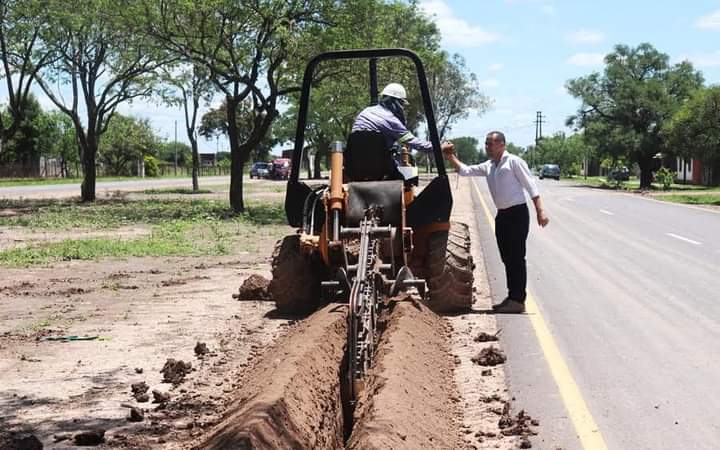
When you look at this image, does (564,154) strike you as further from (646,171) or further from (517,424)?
(517,424)

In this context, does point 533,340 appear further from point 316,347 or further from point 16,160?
point 16,160

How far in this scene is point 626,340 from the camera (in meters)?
8.85

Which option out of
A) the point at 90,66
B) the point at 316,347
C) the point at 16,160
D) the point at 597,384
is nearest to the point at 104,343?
the point at 316,347

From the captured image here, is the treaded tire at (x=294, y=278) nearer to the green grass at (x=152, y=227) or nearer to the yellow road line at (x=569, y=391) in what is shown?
the yellow road line at (x=569, y=391)

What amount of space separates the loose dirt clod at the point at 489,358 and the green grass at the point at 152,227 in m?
10.1

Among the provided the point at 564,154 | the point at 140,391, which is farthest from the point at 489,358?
the point at 564,154

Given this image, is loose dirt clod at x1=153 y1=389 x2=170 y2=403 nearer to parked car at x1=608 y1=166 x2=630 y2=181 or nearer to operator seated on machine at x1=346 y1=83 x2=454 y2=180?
operator seated on machine at x1=346 y1=83 x2=454 y2=180

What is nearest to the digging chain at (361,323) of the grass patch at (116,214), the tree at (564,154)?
the grass patch at (116,214)

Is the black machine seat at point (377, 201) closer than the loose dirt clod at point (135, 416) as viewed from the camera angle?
No

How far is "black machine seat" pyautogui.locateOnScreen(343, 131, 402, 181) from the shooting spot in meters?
9.31

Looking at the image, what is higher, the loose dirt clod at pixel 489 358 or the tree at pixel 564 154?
the tree at pixel 564 154

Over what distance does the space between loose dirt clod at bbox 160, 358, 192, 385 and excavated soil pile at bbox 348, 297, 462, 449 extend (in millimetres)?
1658

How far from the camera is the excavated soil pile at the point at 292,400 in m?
5.06

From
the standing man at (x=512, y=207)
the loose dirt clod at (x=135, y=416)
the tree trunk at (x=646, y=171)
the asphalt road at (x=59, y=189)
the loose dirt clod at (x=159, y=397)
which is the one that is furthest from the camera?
the tree trunk at (x=646, y=171)
